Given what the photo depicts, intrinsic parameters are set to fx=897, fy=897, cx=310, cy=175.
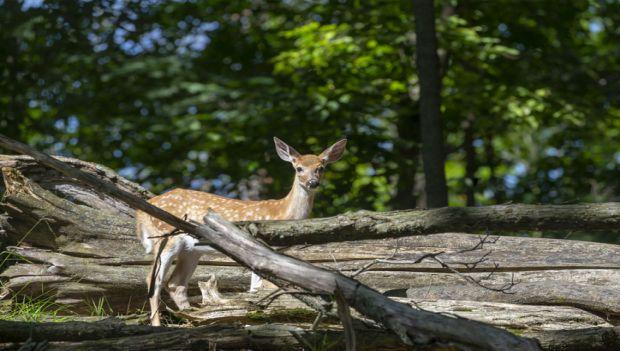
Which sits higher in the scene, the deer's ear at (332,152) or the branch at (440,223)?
the branch at (440,223)

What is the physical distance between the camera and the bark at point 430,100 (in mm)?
9977

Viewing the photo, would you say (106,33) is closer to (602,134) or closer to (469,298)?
(602,134)

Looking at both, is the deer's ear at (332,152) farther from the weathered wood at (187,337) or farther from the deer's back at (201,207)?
the weathered wood at (187,337)

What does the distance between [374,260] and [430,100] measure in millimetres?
4792

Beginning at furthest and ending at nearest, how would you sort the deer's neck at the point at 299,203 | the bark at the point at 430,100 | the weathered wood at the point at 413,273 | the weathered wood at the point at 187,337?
1. the bark at the point at 430,100
2. the deer's neck at the point at 299,203
3. the weathered wood at the point at 413,273
4. the weathered wood at the point at 187,337

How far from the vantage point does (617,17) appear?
14594 mm

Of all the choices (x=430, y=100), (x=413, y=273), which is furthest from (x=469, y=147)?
(x=413, y=273)

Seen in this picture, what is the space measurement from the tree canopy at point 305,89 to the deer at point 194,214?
2966 millimetres

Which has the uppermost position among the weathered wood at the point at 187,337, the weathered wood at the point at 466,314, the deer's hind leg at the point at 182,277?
the weathered wood at the point at 187,337

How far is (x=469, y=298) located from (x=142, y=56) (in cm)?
954

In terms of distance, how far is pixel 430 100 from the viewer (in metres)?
10.1

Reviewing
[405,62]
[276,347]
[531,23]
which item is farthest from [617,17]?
[276,347]

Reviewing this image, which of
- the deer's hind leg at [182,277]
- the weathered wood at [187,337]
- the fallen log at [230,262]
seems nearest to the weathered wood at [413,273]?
the fallen log at [230,262]

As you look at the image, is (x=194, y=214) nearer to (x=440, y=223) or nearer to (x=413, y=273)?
(x=413, y=273)
